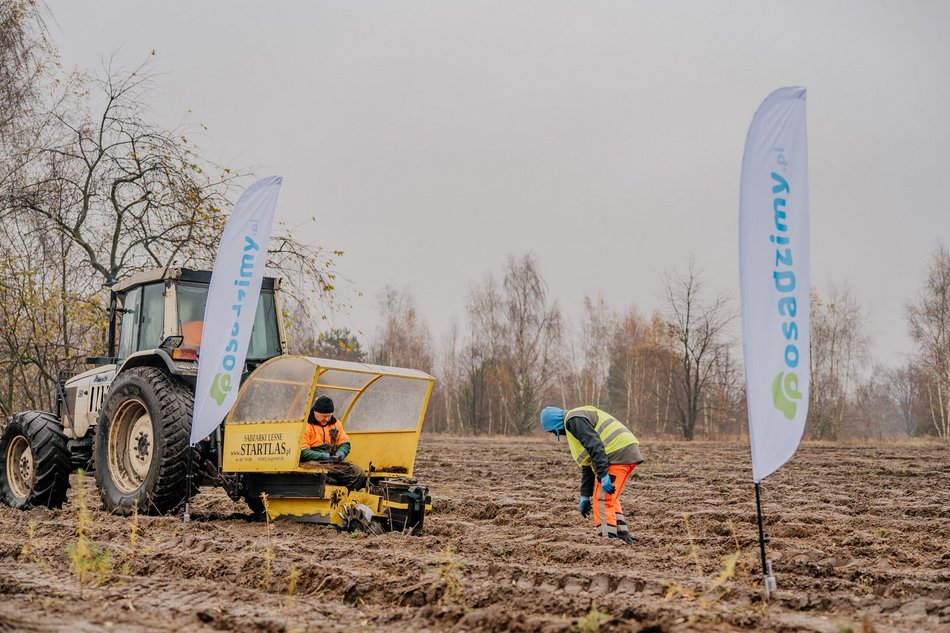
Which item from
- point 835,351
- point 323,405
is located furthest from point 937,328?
point 323,405

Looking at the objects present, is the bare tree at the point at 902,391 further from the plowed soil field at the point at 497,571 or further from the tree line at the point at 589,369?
the plowed soil field at the point at 497,571

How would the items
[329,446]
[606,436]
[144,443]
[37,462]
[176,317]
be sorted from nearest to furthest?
[606,436] → [329,446] → [144,443] → [176,317] → [37,462]

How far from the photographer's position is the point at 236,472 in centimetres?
850

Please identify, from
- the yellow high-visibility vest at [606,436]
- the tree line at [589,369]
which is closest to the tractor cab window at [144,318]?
the yellow high-visibility vest at [606,436]

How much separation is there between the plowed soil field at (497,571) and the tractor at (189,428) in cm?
34

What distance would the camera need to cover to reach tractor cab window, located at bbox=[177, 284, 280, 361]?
9491 mm

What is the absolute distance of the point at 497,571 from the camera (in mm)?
5832

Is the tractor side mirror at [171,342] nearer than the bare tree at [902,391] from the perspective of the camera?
Yes

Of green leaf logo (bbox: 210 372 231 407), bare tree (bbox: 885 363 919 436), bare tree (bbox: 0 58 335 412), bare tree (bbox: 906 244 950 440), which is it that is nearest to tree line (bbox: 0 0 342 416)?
bare tree (bbox: 0 58 335 412)

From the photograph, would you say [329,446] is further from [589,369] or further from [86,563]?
[589,369]

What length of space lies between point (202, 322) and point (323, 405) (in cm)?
226

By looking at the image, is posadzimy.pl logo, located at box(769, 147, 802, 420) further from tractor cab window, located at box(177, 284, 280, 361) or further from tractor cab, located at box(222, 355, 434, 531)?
tractor cab window, located at box(177, 284, 280, 361)

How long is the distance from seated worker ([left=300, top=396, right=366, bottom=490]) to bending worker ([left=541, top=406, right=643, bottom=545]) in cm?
191

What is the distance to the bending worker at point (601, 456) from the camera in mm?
7895
